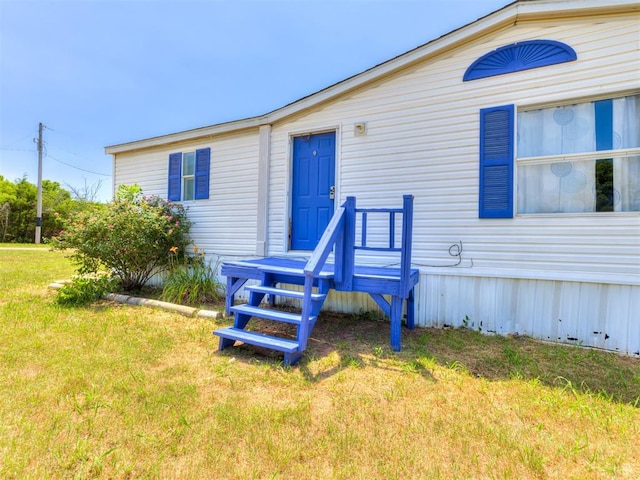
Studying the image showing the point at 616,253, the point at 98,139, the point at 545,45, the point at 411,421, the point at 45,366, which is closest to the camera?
the point at 411,421

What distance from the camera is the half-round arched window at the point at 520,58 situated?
347 centimetres

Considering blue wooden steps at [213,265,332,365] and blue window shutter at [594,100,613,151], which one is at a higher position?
blue window shutter at [594,100,613,151]

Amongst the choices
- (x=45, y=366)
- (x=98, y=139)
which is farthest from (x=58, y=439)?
(x=98, y=139)

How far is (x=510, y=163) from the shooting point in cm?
361

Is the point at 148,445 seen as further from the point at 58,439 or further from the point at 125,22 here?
the point at 125,22

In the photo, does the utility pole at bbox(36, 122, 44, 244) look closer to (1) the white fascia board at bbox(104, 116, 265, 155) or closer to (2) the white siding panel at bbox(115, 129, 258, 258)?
(1) the white fascia board at bbox(104, 116, 265, 155)

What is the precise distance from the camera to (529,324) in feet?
11.7

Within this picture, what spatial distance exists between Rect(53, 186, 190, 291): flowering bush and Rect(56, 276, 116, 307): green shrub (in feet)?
0.84

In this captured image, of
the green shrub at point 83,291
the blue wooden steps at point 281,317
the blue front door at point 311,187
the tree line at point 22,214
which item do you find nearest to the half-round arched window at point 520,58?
the blue front door at point 311,187

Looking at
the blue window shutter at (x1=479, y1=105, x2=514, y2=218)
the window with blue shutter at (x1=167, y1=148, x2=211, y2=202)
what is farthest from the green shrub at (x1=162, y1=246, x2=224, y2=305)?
the blue window shutter at (x1=479, y1=105, x2=514, y2=218)

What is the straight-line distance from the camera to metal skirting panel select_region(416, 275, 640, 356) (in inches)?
126

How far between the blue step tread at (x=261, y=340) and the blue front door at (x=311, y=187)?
2116 mm

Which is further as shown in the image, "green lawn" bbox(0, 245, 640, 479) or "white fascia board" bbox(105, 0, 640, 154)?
"white fascia board" bbox(105, 0, 640, 154)

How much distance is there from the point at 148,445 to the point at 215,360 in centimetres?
122
